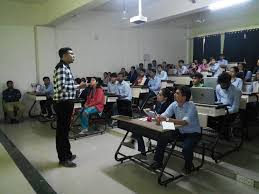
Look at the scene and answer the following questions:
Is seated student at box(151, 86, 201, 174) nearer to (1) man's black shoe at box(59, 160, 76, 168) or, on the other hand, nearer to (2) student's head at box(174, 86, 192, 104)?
(2) student's head at box(174, 86, 192, 104)

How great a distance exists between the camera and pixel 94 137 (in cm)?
508

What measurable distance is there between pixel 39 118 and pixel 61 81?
163 inches

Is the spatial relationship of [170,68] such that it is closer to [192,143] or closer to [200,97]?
[200,97]

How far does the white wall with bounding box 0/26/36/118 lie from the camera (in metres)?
7.18

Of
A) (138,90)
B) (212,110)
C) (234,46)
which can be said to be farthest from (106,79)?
(234,46)

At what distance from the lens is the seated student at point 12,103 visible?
6.93 metres

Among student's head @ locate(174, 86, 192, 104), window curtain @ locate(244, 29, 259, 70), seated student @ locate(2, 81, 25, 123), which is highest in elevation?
window curtain @ locate(244, 29, 259, 70)

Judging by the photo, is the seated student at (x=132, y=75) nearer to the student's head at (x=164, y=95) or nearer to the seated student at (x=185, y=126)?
the student's head at (x=164, y=95)

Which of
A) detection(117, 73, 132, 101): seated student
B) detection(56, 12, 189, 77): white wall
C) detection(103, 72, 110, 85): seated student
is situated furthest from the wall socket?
detection(56, 12, 189, 77): white wall

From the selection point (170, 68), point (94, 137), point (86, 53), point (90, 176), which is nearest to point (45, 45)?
point (86, 53)

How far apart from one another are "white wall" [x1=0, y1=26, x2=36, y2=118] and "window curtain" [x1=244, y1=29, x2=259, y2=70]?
23.5 ft

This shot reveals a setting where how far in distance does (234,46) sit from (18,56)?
736cm

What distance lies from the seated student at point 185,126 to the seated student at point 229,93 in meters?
1.04

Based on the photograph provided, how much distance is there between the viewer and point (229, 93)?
412 cm
